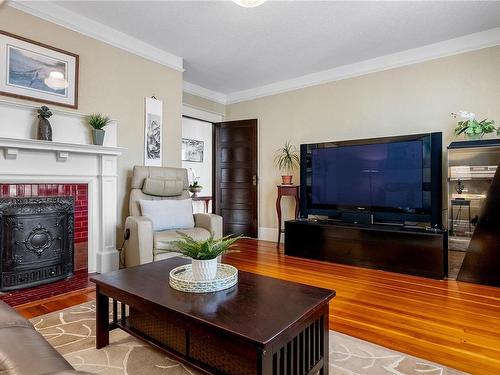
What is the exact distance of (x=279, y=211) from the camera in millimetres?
4434

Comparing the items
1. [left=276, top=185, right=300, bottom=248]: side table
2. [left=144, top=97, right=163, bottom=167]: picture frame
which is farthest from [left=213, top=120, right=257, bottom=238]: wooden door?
[left=144, top=97, right=163, bottom=167]: picture frame

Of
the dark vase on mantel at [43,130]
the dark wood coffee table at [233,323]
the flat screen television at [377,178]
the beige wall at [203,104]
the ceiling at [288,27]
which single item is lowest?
the dark wood coffee table at [233,323]

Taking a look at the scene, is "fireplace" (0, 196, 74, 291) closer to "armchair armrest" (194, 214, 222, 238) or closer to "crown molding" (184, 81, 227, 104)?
"armchair armrest" (194, 214, 222, 238)

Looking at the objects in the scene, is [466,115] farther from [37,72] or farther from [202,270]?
[37,72]

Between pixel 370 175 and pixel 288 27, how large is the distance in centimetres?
183

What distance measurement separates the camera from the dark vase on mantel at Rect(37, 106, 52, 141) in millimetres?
2572

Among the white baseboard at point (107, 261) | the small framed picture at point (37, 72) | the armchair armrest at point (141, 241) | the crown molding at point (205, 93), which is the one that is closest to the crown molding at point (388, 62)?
the crown molding at point (205, 93)

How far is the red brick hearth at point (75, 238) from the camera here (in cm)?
238

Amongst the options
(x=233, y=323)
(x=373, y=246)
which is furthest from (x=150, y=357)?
(x=373, y=246)

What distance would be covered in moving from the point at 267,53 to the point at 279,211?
2128mm

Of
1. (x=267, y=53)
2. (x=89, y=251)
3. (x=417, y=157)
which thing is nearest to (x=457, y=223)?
(x=417, y=157)

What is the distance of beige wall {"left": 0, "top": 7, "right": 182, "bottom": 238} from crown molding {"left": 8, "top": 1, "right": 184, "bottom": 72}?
0.15 ft

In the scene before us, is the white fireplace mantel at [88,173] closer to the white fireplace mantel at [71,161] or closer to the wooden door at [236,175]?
the white fireplace mantel at [71,161]

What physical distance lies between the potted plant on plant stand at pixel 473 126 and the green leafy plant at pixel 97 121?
360cm
